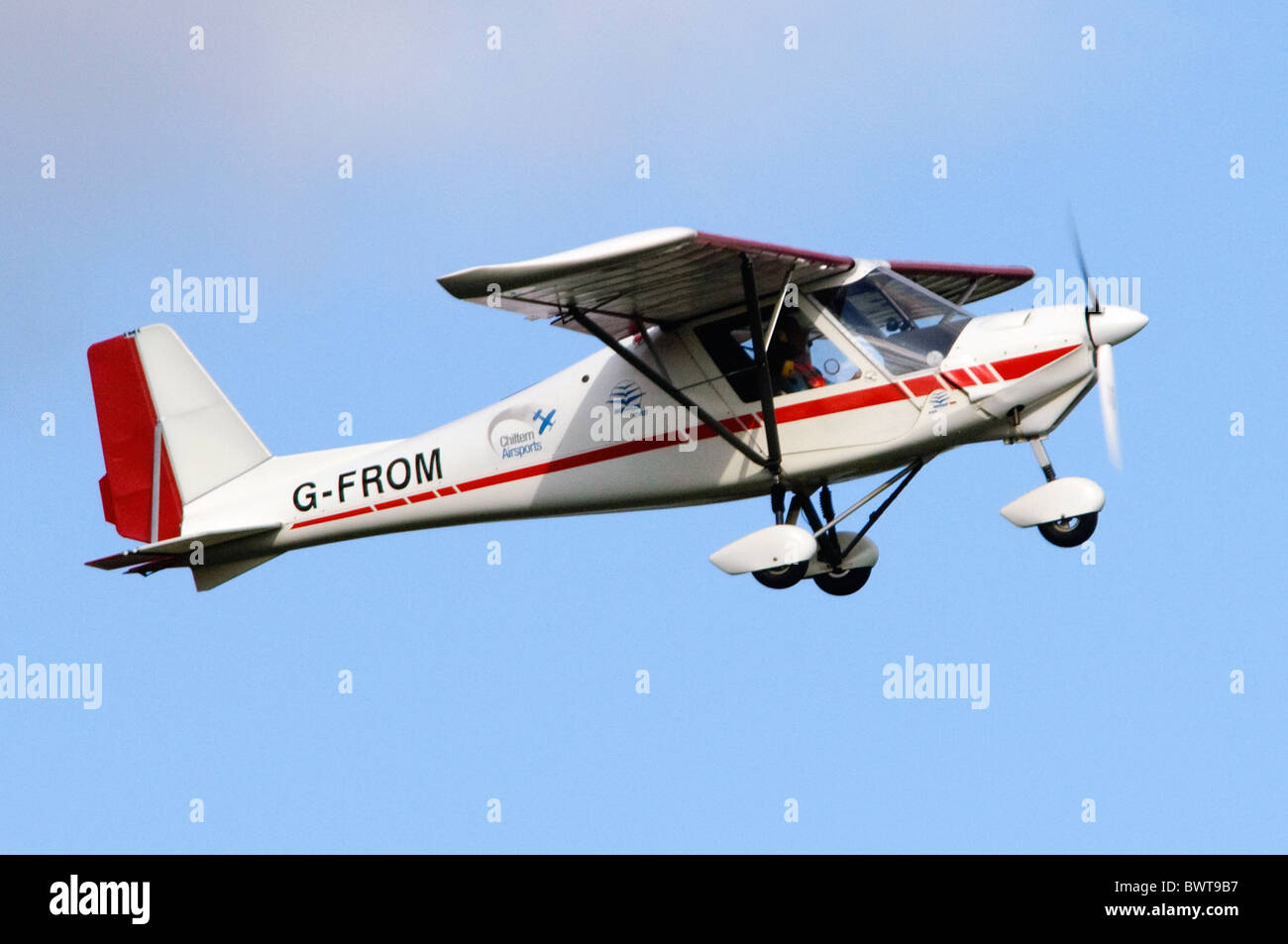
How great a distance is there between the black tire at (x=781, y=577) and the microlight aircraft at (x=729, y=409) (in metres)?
0.02

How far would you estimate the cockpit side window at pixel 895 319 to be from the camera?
15.3 metres

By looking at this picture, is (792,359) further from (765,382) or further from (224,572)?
(224,572)

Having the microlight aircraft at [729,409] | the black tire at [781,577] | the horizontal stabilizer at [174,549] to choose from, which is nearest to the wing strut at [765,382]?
the microlight aircraft at [729,409]

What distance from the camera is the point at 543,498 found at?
55.2 feet

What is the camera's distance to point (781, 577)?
15.5 metres

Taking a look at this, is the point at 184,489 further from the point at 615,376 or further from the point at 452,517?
the point at 615,376

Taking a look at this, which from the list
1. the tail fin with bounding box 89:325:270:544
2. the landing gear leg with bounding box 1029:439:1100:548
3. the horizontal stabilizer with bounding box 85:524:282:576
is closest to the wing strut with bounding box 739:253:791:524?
the landing gear leg with bounding box 1029:439:1100:548

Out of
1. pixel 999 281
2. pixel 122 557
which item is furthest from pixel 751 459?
pixel 122 557

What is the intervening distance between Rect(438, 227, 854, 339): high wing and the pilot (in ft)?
1.04

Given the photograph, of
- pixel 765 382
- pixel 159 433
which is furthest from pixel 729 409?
pixel 159 433

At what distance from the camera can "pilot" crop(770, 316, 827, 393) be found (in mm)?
15617

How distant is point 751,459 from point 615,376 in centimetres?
152

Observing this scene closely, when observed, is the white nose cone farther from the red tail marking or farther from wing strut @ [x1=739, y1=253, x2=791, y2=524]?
the red tail marking

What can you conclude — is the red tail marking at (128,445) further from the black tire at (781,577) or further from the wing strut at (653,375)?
the black tire at (781,577)
